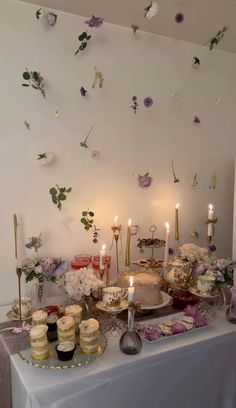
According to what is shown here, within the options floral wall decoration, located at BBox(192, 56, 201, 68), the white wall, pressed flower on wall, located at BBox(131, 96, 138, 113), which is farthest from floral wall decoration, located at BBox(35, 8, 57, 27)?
floral wall decoration, located at BBox(192, 56, 201, 68)

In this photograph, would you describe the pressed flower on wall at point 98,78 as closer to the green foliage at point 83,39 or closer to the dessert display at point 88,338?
the green foliage at point 83,39

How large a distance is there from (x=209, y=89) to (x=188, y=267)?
3.63 ft

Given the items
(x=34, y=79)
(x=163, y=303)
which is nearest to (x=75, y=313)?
(x=163, y=303)

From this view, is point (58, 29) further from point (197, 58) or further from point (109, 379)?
point (109, 379)

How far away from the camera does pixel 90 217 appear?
1.60 metres

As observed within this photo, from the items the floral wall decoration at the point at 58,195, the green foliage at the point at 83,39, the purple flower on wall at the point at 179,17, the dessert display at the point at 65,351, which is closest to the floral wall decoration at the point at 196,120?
the purple flower on wall at the point at 179,17

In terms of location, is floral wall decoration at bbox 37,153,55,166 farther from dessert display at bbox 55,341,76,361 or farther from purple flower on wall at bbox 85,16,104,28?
dessert display at bbox 55,341,76,361

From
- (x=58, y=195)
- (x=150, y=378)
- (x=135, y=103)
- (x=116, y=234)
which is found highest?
(x=135, y=103)

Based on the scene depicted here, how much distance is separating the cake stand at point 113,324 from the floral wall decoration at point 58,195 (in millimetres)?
520

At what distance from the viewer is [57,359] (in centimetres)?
99

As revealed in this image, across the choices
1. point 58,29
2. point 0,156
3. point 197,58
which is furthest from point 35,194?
point 197,58

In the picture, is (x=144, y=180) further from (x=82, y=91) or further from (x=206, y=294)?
(x=206, y=294)

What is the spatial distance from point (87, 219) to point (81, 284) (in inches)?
16.7

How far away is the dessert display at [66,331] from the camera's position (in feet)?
3.34
